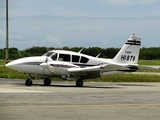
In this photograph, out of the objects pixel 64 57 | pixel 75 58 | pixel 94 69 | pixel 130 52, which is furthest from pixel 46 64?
pixel 130 52

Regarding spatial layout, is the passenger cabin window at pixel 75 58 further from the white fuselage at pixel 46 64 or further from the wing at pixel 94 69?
the wing at pixel 94 69

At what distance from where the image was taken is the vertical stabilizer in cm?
2964

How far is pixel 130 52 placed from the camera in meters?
29.8

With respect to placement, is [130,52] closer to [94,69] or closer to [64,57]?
[94,69]

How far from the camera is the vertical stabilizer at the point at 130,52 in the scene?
1167 inches

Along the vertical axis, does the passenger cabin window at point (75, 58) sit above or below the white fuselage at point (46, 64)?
above

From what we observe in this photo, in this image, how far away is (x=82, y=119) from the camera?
37.8 feet

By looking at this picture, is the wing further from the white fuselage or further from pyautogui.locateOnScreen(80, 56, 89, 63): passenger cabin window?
pyautogui.locateOnScreen(80, 56, 89, 63): passenger cabin window

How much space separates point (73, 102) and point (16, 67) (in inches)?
427

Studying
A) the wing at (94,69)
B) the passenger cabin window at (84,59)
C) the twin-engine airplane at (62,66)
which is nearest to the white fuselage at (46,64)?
the twin-engine airplane at (62,66)

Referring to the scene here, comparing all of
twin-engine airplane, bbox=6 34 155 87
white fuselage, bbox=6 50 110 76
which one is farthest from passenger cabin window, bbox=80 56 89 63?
white fuselage, bbox=6 50 110 76

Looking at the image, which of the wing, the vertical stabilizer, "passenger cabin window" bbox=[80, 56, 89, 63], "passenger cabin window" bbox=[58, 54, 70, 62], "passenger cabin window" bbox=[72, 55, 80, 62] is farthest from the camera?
the vertical stabilizer

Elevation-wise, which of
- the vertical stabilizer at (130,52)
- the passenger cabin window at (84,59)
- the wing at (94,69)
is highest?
the vertical stabilizer at (130,52)

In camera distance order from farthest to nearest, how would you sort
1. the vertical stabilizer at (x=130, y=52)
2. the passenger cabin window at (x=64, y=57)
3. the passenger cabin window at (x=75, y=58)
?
the vertical stabilizer at (x=130, y=52) < the passenger cabin window at (x=75, y=58) < the passenger cabin window at (x=64, y=57)
